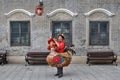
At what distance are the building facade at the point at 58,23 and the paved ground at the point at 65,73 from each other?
4.68 feet

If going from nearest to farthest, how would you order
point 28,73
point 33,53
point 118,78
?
point 118,78
point 28,73
point 33,53

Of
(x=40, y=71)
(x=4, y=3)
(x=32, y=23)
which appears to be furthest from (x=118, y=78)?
(x=4, y=3)

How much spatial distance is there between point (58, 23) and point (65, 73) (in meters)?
4.27

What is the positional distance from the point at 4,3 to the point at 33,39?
7.97 feet

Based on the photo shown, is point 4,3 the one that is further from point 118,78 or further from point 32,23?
point 118,78

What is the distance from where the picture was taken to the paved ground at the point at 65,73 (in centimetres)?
1274

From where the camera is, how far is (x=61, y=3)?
57.1ft

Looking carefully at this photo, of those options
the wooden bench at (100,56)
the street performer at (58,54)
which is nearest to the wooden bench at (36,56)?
the wooden bench at (100,56)

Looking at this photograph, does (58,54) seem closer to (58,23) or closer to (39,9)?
(39,9)

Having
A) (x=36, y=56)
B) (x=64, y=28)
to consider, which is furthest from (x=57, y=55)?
(x=64, y=28)

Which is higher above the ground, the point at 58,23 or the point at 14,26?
the point at 58,23

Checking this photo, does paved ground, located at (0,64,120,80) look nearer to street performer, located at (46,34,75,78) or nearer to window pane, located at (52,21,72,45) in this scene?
street performer, located at (46,34,75,78)

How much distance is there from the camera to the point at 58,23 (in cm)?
1755

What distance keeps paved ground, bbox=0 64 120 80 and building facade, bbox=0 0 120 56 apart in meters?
1.43
